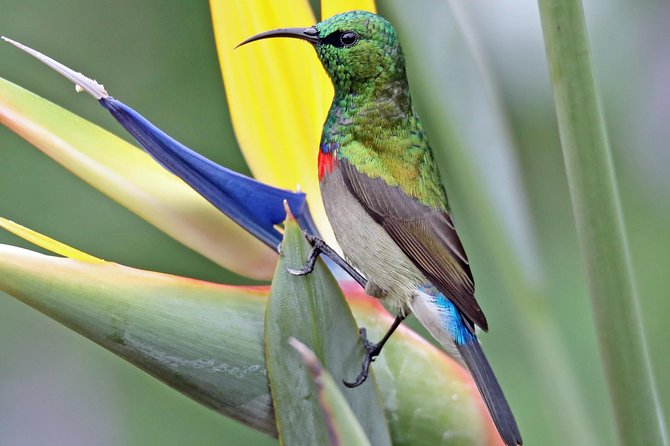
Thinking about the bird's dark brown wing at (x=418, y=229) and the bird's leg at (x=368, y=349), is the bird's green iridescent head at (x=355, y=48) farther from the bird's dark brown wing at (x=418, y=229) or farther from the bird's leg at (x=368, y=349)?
the bird's leg at (x=368, y=349)

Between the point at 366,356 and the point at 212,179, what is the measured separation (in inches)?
5.2

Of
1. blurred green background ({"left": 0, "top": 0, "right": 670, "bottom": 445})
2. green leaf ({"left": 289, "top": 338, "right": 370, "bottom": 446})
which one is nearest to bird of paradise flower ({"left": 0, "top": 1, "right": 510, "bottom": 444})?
green leaf ({"left": 289, "top": 338, "right": 370, "bottom": 446})

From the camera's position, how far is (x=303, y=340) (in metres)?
0.48

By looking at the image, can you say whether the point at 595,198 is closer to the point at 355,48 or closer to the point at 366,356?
the point at 366,356

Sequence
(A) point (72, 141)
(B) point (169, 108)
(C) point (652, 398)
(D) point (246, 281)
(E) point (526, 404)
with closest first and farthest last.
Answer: (C) point (652, 398) → (A) point (72, 141) → (E) point (526, 404) → (D) point (246, 281) → (B) point (169, 108)

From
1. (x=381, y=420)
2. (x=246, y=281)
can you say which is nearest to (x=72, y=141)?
(x=381, y=420)

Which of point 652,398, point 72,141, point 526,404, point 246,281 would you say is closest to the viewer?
point 652,398

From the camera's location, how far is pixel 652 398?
1.42 feet

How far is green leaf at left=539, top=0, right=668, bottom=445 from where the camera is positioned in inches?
16.2

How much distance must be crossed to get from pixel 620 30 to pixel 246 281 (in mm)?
497

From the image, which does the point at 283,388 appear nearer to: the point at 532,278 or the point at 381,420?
the point at 381,420

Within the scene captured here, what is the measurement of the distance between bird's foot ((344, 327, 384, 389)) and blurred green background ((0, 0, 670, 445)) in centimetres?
34

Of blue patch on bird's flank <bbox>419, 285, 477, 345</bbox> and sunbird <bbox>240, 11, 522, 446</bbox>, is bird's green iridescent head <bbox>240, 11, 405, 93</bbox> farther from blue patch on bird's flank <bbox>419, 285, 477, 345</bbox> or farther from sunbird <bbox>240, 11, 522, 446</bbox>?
blue patch on bird's flank <bbox>419, 285, 477, 345</bbox>

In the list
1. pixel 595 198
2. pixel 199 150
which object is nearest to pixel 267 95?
pixel 595 198
